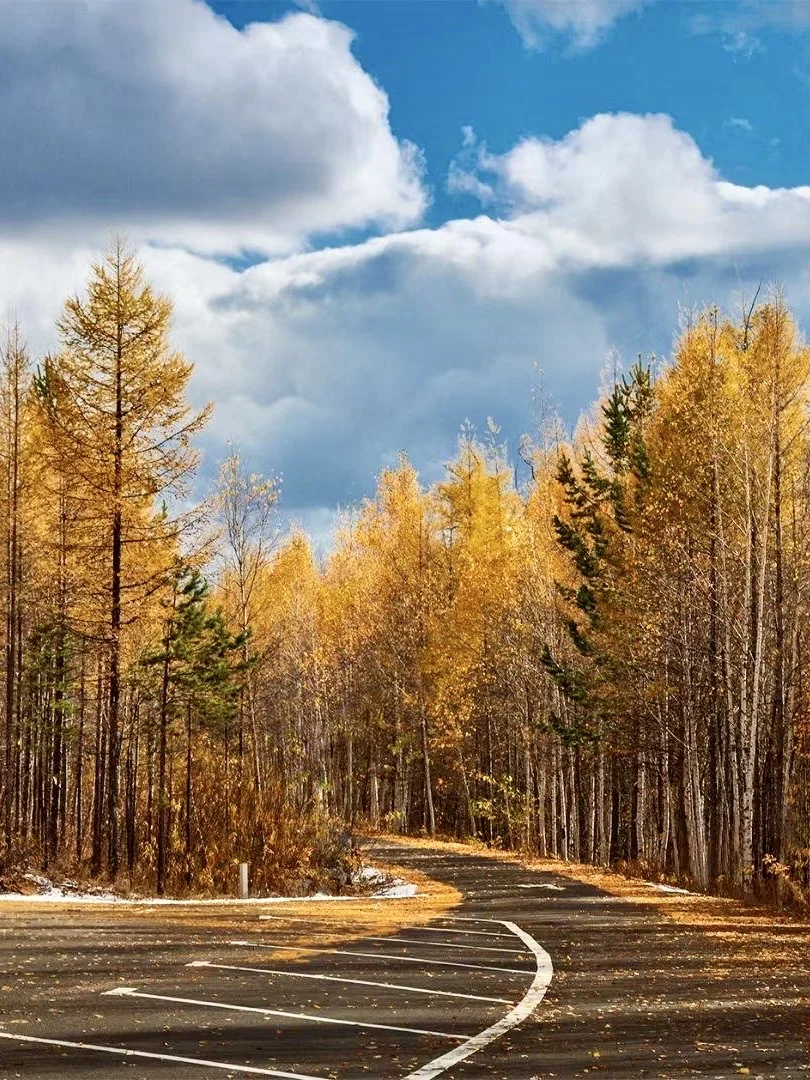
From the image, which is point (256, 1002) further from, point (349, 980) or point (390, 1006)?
point (349, 980)

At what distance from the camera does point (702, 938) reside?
610 inches

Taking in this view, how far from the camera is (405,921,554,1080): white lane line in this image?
7.70m

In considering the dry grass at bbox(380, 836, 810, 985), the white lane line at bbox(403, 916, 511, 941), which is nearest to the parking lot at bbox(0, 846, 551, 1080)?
the white lane line at bbox(403, 916, 511, 941)

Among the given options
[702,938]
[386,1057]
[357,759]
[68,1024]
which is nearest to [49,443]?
[702,938]

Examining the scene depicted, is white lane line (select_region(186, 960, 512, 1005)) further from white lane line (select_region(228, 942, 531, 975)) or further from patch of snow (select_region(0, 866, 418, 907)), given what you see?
patch of snow (select_region(0, 866, 418, 907))

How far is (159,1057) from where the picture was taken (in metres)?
7.90

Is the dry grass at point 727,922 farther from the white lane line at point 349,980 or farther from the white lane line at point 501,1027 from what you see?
the white lane line at point 349,980

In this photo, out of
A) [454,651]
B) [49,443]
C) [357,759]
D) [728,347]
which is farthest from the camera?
[357,759]

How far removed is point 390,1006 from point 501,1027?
1228mm

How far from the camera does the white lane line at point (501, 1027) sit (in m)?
7.70

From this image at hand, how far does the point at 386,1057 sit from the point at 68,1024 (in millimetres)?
2486

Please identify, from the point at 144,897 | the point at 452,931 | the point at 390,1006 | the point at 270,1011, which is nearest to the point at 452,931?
the point at 452,931

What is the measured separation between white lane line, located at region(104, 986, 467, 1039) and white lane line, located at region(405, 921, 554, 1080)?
0.26 meters

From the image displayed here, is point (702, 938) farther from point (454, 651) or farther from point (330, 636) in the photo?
point (330, 636)
